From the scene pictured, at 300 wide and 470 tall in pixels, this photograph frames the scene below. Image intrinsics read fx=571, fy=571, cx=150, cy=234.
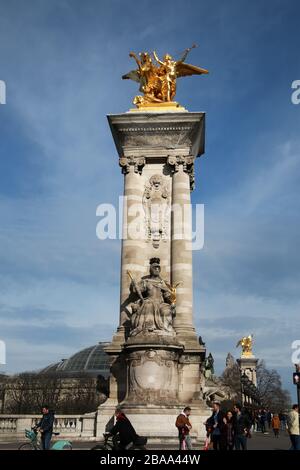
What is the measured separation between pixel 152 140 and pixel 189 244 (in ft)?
17.4

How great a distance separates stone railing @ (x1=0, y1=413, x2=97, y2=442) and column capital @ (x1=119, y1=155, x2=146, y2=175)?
11007mm

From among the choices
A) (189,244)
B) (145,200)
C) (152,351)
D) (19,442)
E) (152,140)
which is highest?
(152,140)

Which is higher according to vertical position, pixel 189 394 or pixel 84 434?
pixel 189 394

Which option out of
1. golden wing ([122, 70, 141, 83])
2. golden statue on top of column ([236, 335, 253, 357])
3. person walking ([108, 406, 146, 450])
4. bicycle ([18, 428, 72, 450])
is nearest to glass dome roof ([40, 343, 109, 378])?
golden statue on top of column ([236, 335, 253, 357])

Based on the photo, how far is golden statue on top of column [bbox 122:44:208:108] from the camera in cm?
2823

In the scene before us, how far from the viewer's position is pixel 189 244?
84.0 feet

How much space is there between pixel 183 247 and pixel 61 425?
9.05 metres

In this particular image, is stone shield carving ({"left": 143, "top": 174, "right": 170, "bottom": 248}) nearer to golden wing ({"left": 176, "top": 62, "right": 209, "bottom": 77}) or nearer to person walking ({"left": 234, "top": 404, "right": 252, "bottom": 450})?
golden wing ({"left": 176, "top": 62, "right": 209, "bottom": 77})

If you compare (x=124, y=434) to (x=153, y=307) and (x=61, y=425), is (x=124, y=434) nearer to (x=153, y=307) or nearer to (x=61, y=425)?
(x=153, y=307)

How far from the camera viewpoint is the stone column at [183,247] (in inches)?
963

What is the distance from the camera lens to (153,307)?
22297 millimetres

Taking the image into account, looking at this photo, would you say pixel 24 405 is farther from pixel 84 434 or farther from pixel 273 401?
pixel 273 401

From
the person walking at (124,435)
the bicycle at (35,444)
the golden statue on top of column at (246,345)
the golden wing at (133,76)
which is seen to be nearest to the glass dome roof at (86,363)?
the golden statue on top of column at (246,345)
